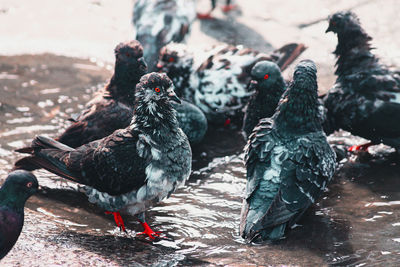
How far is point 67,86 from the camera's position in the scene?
7645 mm

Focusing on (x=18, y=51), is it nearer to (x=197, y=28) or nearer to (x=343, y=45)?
(x=197, y=28)

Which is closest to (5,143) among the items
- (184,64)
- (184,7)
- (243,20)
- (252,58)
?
(184,64)

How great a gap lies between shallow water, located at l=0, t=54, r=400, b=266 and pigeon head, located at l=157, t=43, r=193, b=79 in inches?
39.3

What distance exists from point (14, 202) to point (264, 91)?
3014 millimetres

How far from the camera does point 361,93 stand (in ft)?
20.1

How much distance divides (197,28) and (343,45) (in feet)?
11.5

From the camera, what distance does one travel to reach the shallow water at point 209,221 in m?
4.29

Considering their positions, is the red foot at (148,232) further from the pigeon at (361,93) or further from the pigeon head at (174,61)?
the pigeon head at (174,61)

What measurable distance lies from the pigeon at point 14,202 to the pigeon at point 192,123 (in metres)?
2.67

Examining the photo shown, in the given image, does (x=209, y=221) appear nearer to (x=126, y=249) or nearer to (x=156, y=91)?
(x=126, y=249)

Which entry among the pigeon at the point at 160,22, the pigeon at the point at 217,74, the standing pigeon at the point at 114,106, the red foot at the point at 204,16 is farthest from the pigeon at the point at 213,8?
the standing pigeon at the point at 114,106

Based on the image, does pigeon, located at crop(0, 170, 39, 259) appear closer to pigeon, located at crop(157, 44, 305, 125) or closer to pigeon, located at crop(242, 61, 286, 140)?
pigeon, located at crop(242, 61, 286, 140)

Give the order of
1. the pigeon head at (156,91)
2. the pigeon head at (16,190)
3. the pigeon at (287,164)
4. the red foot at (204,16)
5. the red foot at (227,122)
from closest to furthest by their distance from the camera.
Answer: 1. the pigeon head at (16,190)
2. the pigeon at (287,164)
3. the pigeon head at (156,91)
4. the red foot at (227,122)
5. the red foot at (204,16)

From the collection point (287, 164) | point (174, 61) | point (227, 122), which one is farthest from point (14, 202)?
point (174, 61)
